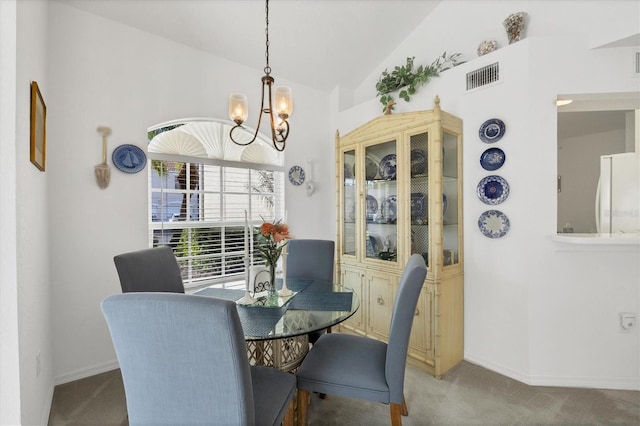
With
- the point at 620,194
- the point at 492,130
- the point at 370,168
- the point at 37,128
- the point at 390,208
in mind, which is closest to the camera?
the point at 37,128

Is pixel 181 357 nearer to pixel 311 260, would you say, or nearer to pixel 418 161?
pixel 311 260

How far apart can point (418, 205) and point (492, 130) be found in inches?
32.8

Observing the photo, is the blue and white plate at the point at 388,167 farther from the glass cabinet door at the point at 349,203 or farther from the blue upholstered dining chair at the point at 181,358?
the blue upholstered dining chair at the point at 181,358

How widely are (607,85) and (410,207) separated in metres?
1.62

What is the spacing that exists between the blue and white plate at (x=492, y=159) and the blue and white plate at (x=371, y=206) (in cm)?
100

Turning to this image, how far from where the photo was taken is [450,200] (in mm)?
2742

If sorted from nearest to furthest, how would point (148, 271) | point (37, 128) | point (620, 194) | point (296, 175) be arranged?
point (37, 128), point (148, 271), point (620, 194), point (296, 175)

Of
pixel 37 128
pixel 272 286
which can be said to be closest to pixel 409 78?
pixel 272 286

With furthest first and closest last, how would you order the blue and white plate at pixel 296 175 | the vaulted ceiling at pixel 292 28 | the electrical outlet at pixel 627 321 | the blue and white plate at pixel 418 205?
the blue and white plate at pixel 296 175 → the blue and white plate at pixel 418 205 → the vaulted ceiling at pixel 292 28 → the electrical outlet at pixel 627 321

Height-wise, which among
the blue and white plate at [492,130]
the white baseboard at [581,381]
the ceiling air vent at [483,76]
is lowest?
the white baseboard at [581,381]

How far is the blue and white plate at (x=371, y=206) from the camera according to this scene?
3.15 m

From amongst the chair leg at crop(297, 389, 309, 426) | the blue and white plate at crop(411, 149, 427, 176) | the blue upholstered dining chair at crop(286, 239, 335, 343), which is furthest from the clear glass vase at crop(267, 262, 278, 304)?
the blue and white plate at crop(411, 149, 427, 176)

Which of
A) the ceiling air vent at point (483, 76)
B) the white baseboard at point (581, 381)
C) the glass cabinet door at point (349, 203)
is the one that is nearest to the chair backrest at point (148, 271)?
the glass cabinet door at point (349, 203)

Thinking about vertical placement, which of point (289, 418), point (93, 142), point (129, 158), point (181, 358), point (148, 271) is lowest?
point (289, 418)
